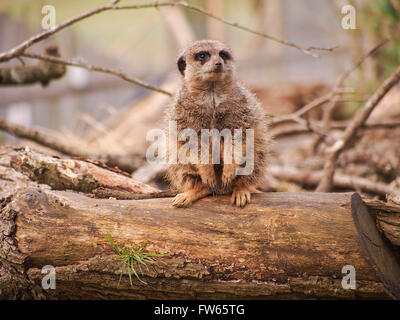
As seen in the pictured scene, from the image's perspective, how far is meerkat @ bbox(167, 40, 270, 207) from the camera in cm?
256

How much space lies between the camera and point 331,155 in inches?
143

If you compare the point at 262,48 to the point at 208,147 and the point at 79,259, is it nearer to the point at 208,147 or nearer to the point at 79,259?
the point at 208,147

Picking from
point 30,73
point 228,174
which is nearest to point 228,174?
point 228,174

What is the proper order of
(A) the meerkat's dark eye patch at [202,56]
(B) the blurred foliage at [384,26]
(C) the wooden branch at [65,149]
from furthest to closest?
(B) the blurred foliage at [384,26] < (C) the wooden branch at [65,149] < (A) the meerkat's dark eye patch at [202,56]

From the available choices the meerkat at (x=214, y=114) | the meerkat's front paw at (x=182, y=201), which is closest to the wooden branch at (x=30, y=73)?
the meerkat at (x=214, y=114)

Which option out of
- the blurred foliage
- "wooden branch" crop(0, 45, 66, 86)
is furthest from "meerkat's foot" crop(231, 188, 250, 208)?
the blurred foliage

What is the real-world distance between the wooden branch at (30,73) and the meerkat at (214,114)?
5.56ft

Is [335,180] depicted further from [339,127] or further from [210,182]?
[210,182]

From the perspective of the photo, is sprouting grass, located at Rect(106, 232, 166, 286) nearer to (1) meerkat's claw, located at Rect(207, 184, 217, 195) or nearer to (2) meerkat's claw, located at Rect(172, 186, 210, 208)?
(2) meerkat's claw, located at Rect(172, 186, 210, 208)

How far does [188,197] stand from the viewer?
2330 millimetres

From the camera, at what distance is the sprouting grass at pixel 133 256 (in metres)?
2.03

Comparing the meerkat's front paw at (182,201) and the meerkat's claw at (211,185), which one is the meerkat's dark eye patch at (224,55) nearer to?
the meerkat's claw at (211,185)

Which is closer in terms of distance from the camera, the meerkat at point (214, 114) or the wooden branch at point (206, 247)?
the wooden branch at point (206, 247)
